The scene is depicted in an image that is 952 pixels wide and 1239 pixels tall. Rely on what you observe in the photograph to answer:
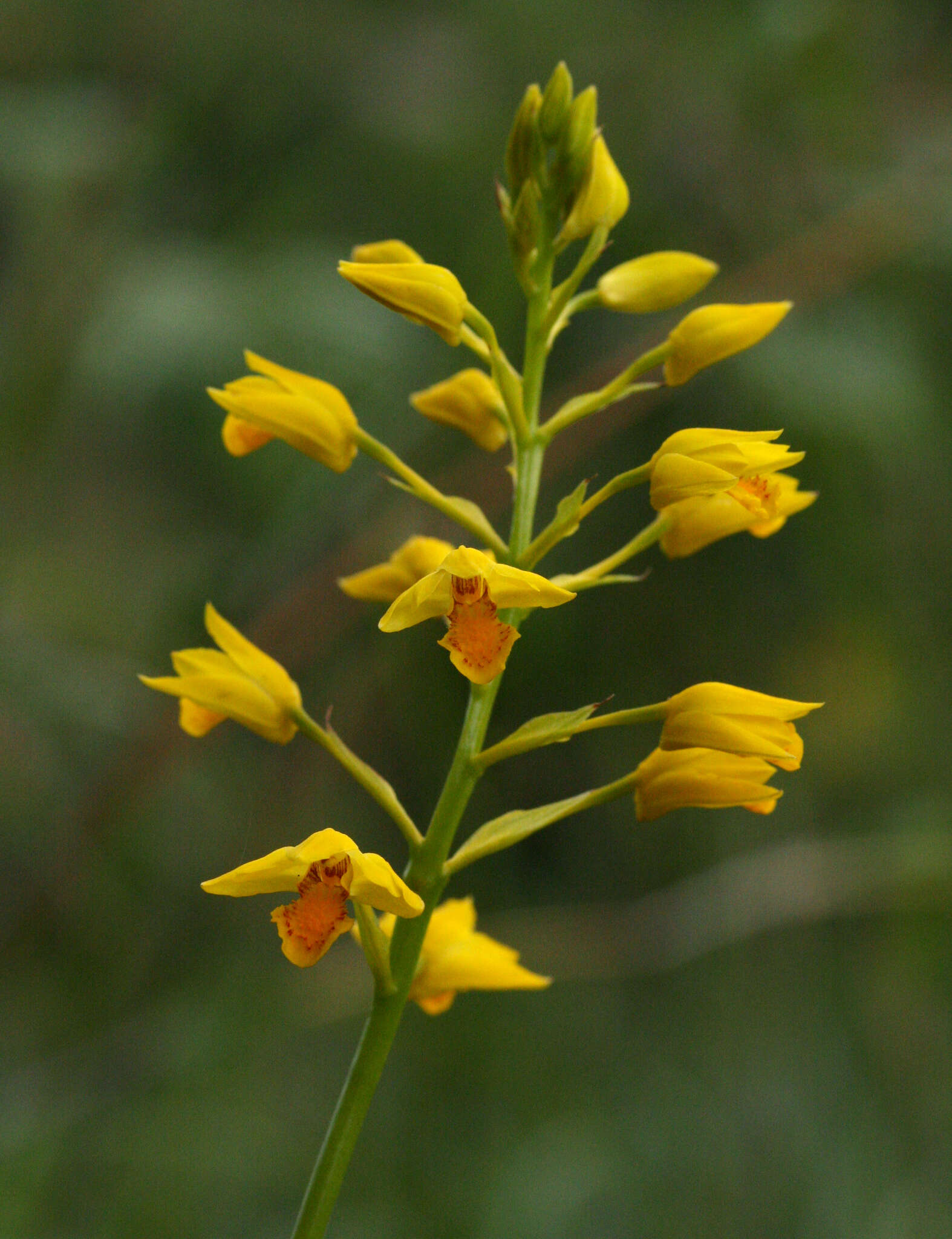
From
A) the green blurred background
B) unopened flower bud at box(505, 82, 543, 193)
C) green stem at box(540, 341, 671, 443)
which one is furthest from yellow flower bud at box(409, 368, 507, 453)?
the green blurred background

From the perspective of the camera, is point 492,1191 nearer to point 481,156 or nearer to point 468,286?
point 468,286

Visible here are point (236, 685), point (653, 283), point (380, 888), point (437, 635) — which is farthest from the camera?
point (437, 635)

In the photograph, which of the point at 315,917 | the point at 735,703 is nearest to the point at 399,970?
the point at 315,917

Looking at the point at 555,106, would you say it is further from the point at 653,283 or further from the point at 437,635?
the point at 437,635

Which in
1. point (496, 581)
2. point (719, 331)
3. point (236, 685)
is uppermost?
point (719, 331)

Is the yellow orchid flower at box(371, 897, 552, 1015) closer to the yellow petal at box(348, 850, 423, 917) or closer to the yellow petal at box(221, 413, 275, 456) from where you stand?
the yellow petal at box(348, 850, 423, 917)

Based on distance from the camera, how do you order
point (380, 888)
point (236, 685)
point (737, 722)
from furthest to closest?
1. point (236, 685)
2. point (737, 722)
3. point (380, 888)

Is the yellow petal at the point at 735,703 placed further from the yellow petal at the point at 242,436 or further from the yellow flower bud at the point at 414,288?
the yellow petal at the point at 242,436

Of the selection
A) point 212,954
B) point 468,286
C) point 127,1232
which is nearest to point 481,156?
point 468,286
